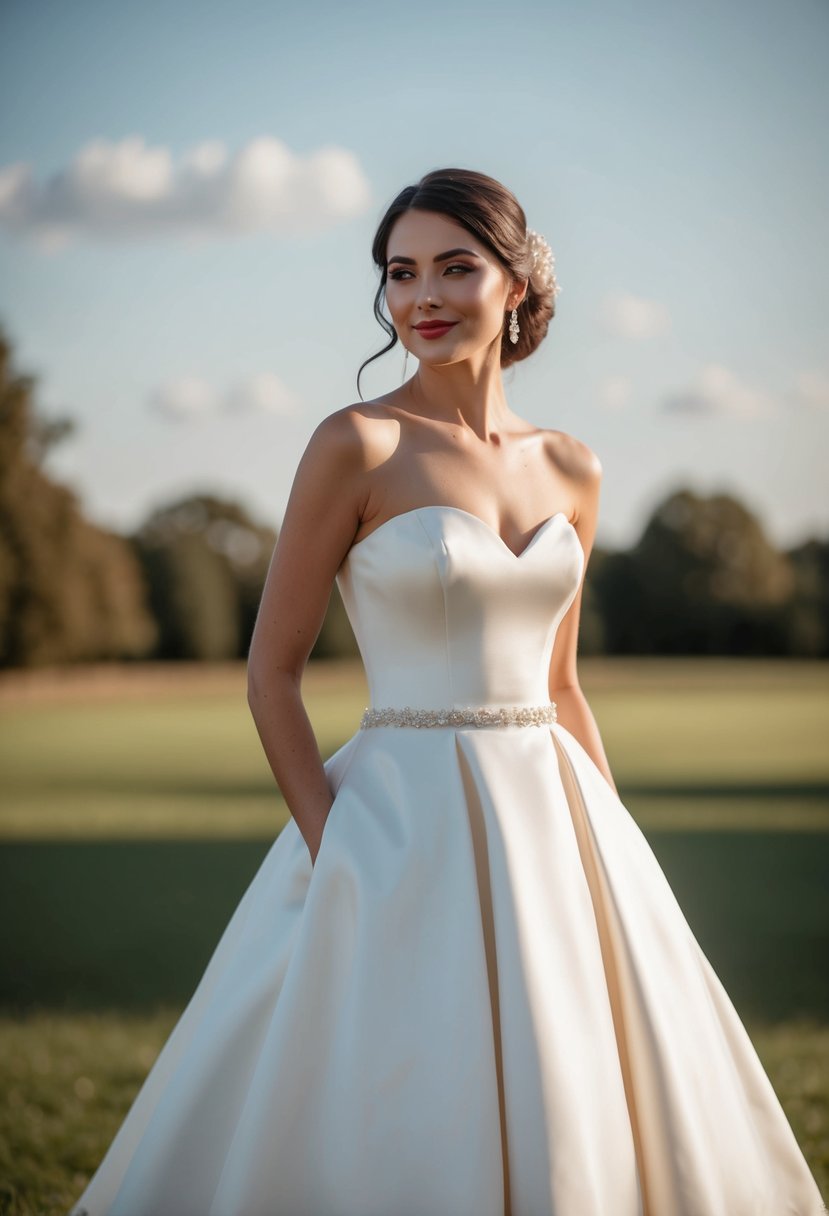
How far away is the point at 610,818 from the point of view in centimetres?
307

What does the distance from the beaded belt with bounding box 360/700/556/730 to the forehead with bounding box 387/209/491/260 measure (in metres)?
1.05

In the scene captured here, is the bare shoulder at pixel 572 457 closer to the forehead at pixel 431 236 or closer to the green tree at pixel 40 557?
the forehead at pixel 431 236

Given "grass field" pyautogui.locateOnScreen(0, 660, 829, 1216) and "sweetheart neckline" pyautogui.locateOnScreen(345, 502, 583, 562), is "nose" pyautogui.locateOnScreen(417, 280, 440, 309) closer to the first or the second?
"sweetheart neckline" pyautogui.locateOnScreen(345, 502, 583, 562)

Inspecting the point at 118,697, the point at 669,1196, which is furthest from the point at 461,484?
the point at 118,697

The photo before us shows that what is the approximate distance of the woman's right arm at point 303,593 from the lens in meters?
2.88

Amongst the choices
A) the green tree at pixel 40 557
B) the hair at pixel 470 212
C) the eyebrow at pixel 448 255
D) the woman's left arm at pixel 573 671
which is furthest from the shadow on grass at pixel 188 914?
the green tree at pixel 40 557

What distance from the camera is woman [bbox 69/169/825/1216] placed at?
2.61 meters

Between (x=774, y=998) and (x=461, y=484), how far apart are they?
17.6 feet

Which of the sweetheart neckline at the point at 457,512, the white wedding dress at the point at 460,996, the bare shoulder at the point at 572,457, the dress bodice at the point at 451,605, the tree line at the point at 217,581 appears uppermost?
the tree line at the point at 217,581

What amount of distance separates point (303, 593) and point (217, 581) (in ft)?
150

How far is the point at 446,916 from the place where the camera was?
2.75 metres

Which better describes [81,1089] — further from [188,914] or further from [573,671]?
[188,914]

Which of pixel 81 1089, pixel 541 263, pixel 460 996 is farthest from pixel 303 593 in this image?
pixel 81 1089

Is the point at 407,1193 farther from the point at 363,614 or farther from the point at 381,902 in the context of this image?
the point at 363,614
